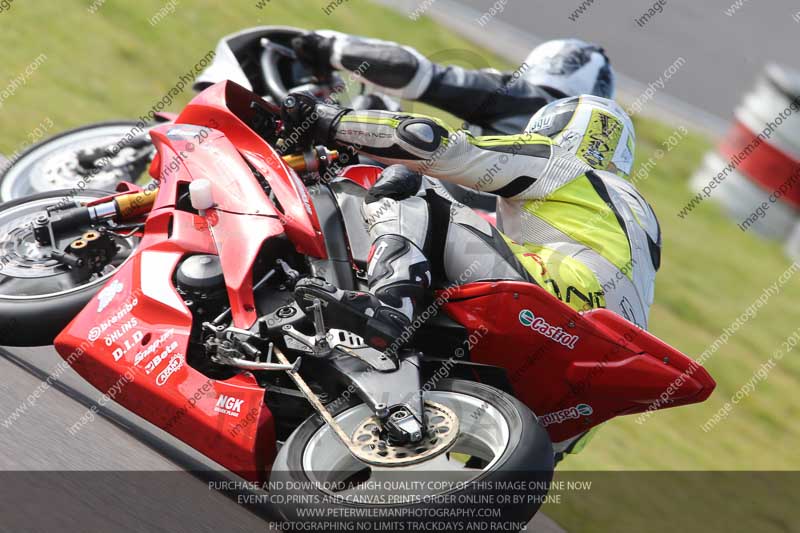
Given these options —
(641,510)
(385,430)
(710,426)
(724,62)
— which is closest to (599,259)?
Answer: (385,430)

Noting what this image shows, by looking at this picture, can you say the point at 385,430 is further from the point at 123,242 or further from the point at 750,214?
the point at 750,214

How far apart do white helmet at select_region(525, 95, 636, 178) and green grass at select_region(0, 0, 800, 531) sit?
5.79 feet

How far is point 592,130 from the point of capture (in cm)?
425

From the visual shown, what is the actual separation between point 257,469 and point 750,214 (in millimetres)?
6897

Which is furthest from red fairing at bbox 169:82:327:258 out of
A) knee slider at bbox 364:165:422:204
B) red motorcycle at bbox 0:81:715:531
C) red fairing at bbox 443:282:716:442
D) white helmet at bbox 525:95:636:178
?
white helmet at bbox 525:95:636:178

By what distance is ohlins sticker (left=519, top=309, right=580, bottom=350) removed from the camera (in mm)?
3406

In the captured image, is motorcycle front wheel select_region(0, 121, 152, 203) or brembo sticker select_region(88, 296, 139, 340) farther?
motorcycle front wheel select_region(0, 121, 152, 203)

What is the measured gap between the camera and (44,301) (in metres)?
4.02

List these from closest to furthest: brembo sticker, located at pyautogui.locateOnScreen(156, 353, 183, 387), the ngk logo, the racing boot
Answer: the racing boot
the ngk logo
brembo sticker, located at pyautogui.locateOnScreen(156, 353, 183, 387)

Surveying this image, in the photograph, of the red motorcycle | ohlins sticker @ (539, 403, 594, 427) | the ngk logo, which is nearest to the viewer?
the red motorcycle

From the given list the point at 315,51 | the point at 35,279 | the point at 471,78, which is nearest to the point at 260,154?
the point at 35,279

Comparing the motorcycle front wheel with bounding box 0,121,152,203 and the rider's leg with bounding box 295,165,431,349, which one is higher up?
the rider's leg with bounding box 295,165,431,349

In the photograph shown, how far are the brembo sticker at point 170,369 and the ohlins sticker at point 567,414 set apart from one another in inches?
49.6

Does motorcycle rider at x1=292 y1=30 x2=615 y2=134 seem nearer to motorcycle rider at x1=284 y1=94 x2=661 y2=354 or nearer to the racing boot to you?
motorcycle rider at x1=284 y1=94 x2=661 y2=354
